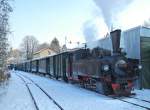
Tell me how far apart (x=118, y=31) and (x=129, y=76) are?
7.90ft

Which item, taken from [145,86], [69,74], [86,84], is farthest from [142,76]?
[69,74]

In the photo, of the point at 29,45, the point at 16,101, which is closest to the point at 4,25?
the point at 16,101

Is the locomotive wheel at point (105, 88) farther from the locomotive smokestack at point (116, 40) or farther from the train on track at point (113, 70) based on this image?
the locomotive smokestack at point (116, 40)

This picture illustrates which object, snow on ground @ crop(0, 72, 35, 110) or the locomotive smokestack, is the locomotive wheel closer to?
the locomotive smokestack

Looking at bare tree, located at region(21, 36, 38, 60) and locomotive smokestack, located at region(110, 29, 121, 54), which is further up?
bare tree, located at region(21, 36, 38, 60)

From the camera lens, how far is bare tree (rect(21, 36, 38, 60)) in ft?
472


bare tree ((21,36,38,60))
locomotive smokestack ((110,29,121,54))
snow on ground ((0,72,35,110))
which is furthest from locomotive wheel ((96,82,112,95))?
bare tree ((21,36,38,60))

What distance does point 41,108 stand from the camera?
42.3 ft

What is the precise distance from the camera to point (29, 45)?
151 m

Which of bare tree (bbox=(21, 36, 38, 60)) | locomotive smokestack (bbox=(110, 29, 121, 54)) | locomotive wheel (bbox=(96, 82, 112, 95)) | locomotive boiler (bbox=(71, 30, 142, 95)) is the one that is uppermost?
bare tree (bbox=(21, 36, 38, 60))

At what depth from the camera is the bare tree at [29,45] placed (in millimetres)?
143875

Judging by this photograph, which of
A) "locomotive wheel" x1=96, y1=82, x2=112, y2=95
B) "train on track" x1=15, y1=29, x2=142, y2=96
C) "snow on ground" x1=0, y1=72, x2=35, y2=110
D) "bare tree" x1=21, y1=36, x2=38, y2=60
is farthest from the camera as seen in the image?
"bare tree" x1=21, y1=36, x2=38, y2=60

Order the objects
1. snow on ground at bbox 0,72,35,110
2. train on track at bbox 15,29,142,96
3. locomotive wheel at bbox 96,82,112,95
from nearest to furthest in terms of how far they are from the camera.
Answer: snow on ground at bbox 0,72,35,110 < train on track at bbox 15,29,142,96 < locomotive wheel at bbox 96,82,112,95

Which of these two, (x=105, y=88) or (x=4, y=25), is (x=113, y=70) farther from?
(x=4, y=25)
